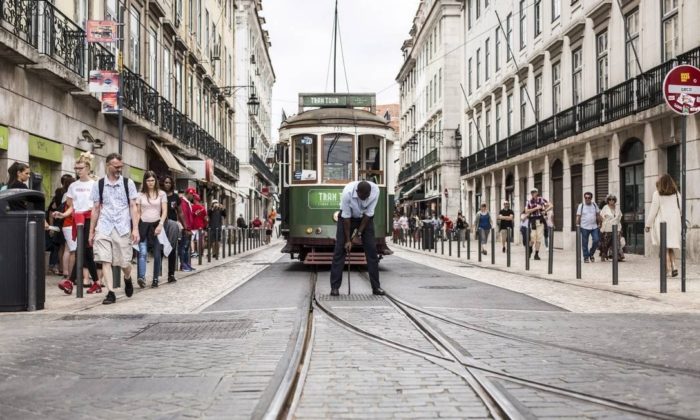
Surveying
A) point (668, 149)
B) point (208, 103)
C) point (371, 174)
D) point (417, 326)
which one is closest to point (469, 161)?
point (208, 103)

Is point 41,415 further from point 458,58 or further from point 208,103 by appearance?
point 458,58

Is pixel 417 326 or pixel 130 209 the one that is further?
pixel 130 209

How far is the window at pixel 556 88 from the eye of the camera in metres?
30.8

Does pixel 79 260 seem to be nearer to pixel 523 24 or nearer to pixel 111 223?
pixel 111 223

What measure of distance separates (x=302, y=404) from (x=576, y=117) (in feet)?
82.3

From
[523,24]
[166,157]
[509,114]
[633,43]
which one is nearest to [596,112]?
[633,43]

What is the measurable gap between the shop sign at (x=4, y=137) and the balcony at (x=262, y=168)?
41.3 metres

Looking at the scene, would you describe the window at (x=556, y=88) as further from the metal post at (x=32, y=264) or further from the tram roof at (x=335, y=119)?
the metal post at (x=32, y=264)

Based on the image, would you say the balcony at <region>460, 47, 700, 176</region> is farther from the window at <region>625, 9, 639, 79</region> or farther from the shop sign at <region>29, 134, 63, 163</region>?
the shop sign at <region>29, 134, 63, 163</region>

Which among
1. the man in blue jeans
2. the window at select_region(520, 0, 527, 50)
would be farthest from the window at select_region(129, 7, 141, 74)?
the window at select_region(520, 0, 527, 50)

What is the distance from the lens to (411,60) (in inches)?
2815

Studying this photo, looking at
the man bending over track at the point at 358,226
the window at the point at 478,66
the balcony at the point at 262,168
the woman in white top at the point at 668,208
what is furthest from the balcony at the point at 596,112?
the balcony at the point at 262,168

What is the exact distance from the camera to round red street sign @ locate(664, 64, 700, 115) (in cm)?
1064

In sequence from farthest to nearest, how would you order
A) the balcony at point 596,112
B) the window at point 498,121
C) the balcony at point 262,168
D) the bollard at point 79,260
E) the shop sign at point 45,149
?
the balcony at point 262,168, the window at point 498,121, the balcony at point 596,112, the shop sign at point 45,149, the bollard at point 79,260
